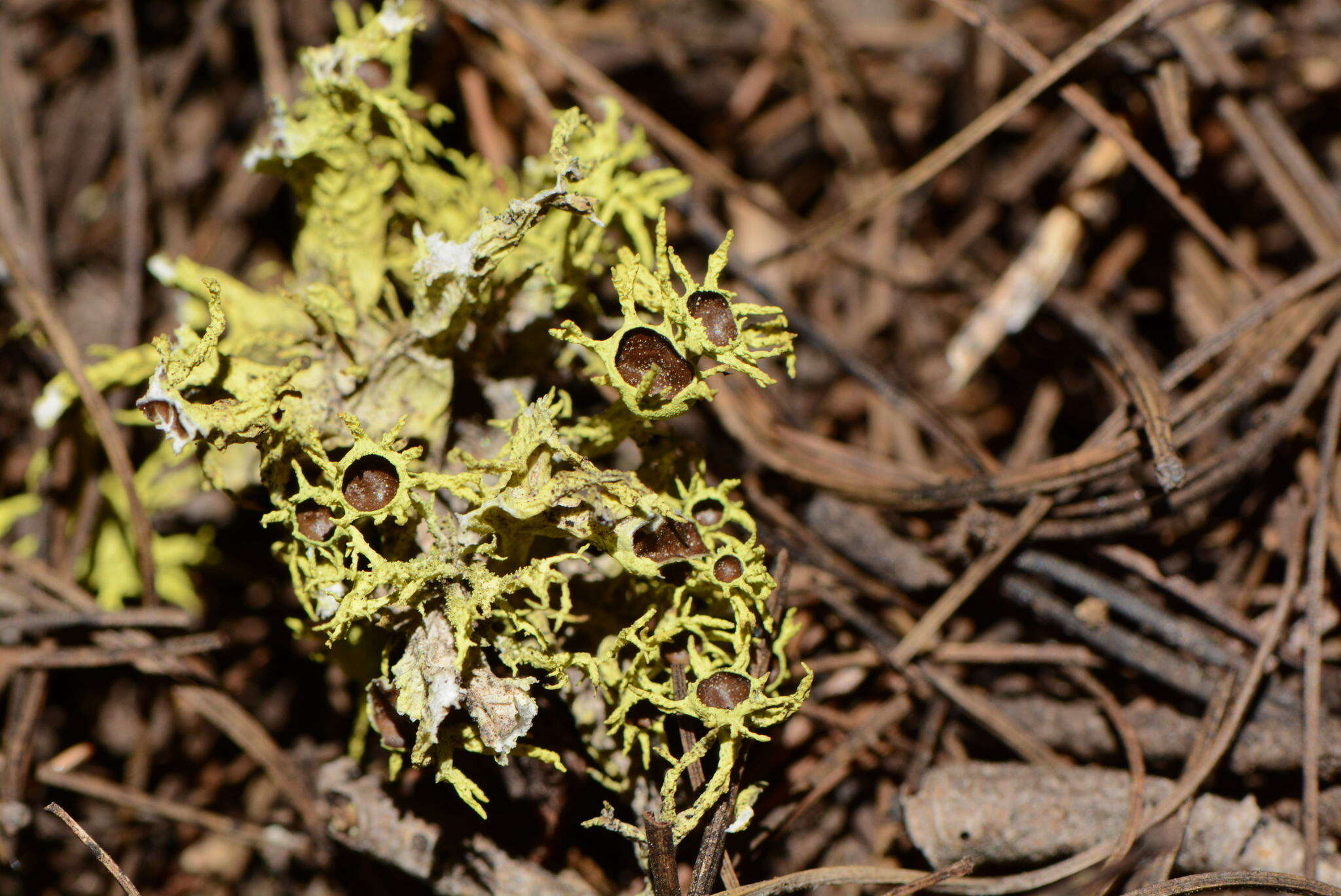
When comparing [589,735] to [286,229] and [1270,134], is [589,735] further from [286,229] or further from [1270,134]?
[1270,134]

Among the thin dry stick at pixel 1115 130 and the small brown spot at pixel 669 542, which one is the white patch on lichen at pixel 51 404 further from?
the thin dry stick at pixel 1115 130

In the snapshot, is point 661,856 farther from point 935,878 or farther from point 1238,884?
point 1238,884

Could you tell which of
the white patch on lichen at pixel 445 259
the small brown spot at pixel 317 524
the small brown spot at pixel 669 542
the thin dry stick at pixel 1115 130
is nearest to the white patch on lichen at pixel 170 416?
the small brown spot at pixel 317 524

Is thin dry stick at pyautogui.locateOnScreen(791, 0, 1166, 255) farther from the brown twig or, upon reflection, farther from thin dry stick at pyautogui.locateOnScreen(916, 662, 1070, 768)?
the brown twig

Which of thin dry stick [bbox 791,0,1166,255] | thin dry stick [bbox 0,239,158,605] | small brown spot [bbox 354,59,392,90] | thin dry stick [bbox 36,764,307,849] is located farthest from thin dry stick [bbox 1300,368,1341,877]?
thin dry stick [bbox 0,239,158,605]

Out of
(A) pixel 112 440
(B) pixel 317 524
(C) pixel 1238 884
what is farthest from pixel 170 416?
(C) pixel 1238 884
